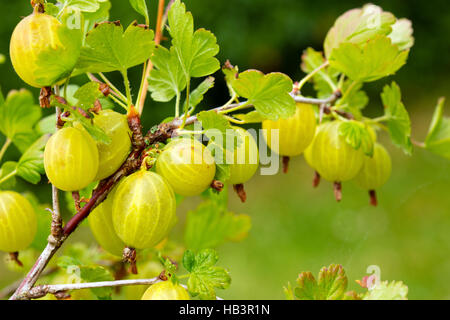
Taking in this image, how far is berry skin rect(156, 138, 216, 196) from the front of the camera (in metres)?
0.38

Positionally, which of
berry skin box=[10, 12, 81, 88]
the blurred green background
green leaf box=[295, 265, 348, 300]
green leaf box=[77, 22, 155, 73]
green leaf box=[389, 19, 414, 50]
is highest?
the blurred green background

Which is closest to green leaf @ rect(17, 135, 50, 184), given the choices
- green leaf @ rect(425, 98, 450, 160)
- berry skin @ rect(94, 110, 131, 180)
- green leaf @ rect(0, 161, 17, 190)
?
green leaf @ rect(0, 161, 17, 190)

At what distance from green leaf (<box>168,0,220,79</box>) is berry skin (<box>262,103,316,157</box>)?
11 centimetres

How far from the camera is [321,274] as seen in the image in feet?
1.20

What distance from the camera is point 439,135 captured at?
56 centimetres

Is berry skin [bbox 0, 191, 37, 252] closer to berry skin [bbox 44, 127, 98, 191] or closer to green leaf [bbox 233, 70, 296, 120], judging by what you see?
berry skin [bbox 44, 127, 98, 191]

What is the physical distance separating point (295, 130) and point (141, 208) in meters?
0.19

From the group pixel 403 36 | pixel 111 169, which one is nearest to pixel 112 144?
pixel 111 169

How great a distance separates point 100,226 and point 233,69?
18cm

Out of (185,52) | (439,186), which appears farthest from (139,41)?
(439,186)

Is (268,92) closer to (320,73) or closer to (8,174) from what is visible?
(320,73)

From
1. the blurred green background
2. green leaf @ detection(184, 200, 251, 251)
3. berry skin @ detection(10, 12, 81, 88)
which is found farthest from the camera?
the blurred green background

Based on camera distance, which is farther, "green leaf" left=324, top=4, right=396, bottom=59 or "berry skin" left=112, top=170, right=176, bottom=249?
"green leaf" left=324, top=4, right=396, bottom=59
